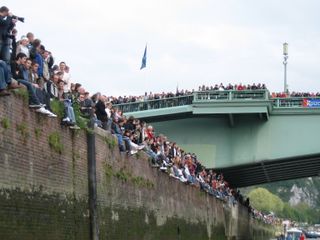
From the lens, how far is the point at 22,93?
1467 centimetres

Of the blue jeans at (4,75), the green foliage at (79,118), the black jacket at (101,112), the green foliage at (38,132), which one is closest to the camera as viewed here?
the blue jeans at (4,75)

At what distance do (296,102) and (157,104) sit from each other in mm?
9423

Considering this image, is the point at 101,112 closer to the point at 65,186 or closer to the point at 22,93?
the point at 65,186

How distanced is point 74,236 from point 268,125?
30011 millimetres

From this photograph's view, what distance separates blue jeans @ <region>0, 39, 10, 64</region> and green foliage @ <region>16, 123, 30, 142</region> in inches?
54.8

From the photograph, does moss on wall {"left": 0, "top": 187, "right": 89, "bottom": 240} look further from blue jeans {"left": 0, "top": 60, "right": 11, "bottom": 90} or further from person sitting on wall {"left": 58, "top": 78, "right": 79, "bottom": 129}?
blue jeans {"left": 0, "top": 60, "right": 11, "bottom": 90}

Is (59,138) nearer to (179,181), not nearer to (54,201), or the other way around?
(54,201)

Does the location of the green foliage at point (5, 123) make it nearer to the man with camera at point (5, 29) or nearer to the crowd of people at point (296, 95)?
the man with camera at point (5, 29)

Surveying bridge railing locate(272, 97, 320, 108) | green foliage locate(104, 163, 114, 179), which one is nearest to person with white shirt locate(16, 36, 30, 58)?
green foliage locate(104, 163, 114, 179)

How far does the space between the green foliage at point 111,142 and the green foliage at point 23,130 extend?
714 cm

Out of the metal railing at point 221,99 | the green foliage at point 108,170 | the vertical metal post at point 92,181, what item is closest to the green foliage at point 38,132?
the vertical metal post at point 92,181

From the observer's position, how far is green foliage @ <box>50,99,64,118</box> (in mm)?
16913

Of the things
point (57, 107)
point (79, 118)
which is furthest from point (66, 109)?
point (79, 118)

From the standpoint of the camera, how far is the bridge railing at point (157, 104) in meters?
44.8
